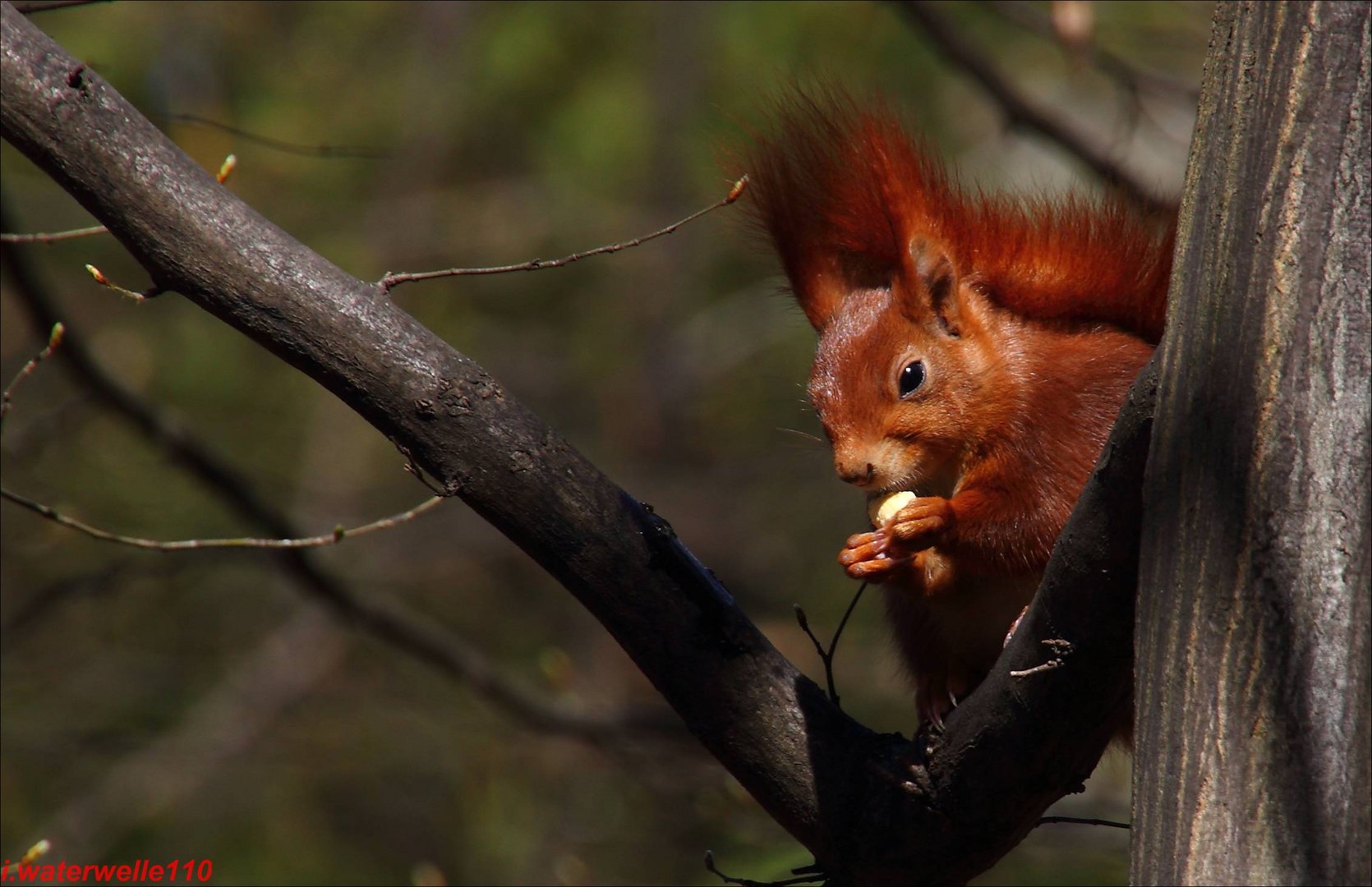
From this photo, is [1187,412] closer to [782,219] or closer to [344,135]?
[782,219]

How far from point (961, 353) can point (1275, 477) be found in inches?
34.3

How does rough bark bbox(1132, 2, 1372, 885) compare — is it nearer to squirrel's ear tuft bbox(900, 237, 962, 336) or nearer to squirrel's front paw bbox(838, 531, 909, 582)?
squirrel's front paw bbox(838, 531, 909, 582)

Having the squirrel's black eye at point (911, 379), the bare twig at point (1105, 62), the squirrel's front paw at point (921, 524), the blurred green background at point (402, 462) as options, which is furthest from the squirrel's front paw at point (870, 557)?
the bare twig at point (1105, 62)

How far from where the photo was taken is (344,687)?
643 centimetres

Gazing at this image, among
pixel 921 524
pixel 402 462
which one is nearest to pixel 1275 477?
pixel 921 524

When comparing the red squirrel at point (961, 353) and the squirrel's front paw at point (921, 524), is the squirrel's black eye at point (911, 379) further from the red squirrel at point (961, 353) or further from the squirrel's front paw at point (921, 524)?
the squirrel's front paw at point (921, 524)

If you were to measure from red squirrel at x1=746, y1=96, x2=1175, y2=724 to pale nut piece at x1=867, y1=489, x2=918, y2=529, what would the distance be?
0.02 metres

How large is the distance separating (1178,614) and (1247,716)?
11 centimetres

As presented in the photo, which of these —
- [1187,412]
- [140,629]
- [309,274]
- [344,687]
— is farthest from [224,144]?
[1187,412]

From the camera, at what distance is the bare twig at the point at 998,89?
3.77 m

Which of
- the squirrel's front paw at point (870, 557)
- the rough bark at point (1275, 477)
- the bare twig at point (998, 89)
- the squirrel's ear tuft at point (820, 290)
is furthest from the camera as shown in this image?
the bare twig at point (998, 89)

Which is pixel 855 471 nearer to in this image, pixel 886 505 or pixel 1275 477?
pixel 886 505

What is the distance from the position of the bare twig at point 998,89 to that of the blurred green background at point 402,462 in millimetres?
174

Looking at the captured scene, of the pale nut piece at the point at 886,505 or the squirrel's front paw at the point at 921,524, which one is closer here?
the squirrel's front paw at the point at 921,524
